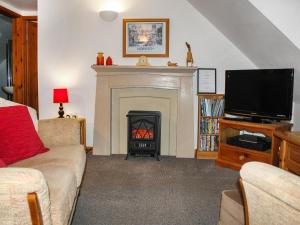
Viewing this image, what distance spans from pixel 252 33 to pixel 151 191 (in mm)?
2092

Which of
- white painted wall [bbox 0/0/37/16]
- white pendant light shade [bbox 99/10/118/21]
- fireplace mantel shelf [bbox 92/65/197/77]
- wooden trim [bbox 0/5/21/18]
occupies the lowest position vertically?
fireplace mantel shelf [bbox 92/65/197/77]

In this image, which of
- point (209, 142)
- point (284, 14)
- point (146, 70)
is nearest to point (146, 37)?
point (146, 70)

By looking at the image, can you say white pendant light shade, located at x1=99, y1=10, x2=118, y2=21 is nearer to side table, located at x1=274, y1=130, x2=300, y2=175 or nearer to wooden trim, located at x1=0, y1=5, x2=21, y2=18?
wooden trim, located at x1=0, y1=5, x2=21, y2=18

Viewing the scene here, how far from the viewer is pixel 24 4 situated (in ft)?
14.2

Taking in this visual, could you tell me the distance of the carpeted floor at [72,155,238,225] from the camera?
215 centimetres

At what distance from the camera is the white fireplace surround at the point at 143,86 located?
3.85 m

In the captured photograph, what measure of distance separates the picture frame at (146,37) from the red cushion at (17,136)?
2.05 m

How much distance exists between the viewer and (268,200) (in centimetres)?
105

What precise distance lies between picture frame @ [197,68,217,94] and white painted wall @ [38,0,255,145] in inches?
3.7

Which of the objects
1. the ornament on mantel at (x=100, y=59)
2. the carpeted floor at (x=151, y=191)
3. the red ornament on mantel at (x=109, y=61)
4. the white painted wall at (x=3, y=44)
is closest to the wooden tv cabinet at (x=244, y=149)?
the carpeted floor at (x=151, y=191)

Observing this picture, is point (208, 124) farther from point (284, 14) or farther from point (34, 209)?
point (34, 209)

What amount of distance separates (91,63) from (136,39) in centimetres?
76

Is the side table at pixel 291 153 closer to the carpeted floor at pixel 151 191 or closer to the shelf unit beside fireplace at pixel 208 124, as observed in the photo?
the carpeted floor at pixel 151 191

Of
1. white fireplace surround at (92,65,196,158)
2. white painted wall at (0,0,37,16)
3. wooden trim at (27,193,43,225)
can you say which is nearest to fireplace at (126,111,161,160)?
white fireplace surround at (92,65,196,158)
